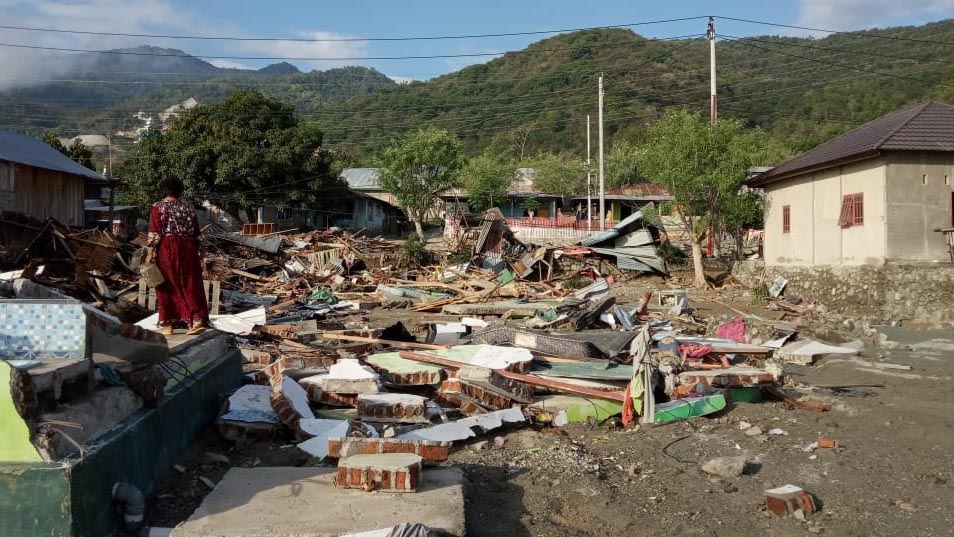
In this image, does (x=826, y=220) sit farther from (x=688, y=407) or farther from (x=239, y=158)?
(x=239, y=158)

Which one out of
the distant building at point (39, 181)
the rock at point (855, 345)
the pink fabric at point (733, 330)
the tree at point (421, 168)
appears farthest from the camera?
the tree at point (421, 168)

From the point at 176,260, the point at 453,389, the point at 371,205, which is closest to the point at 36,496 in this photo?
the point at 176,260

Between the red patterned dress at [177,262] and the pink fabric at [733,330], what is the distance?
28.6ft

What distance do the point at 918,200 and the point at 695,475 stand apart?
14038 mm

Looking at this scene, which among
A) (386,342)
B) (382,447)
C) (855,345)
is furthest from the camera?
(855,345)

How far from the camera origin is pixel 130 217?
3884cm

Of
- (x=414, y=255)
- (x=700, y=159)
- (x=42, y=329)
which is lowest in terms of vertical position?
(x=42, y=329)

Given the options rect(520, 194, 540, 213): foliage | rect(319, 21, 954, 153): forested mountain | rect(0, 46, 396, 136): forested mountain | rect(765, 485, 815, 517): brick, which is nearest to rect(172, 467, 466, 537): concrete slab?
rect(765, 485, 815, 517): brick

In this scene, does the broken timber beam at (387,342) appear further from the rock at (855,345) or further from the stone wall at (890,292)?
the stone wall at (890,292)

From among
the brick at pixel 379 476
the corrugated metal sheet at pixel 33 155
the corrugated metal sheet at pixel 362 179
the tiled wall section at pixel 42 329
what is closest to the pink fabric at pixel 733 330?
the brick at pixel 379 476

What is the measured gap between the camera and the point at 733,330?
12250 millimetres

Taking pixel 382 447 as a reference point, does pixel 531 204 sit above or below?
above

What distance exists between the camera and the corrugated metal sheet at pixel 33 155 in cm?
2075

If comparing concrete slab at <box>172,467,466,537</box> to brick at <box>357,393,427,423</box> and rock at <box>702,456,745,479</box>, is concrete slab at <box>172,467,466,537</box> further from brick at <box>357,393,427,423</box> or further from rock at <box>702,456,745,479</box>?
rock at <box>702,456,745,479</box>
